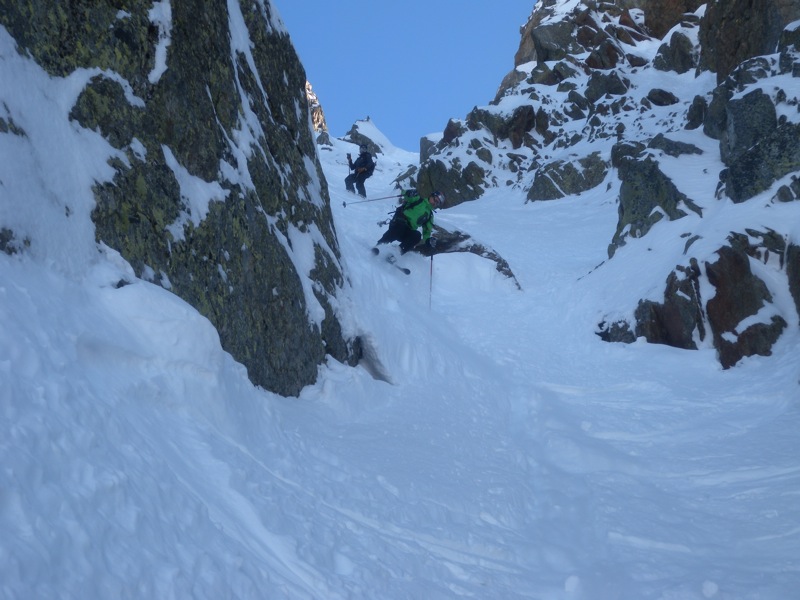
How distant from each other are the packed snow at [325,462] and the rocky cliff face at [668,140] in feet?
6.11

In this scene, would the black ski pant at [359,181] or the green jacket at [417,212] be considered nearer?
the green jacket at [417,212]

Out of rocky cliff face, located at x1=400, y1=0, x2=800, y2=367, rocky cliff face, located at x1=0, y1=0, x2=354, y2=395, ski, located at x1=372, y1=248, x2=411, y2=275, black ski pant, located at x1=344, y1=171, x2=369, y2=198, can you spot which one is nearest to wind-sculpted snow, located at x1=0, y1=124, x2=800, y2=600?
→ rocky cliff face, located at x1=0, y1=0, x2=354, y2=395

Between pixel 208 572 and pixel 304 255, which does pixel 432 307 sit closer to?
pixel 304 255

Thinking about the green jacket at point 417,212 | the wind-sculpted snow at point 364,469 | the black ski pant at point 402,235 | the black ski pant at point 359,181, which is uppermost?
the black ski pant at point 359,181

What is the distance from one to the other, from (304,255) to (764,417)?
5.77 m

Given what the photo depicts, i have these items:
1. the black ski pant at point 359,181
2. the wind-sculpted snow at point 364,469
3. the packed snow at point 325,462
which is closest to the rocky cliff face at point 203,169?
the packed snow at point 325,462

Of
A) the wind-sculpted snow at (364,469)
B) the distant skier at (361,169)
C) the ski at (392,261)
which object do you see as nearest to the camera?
the wind-sculpted snow at (364,469)

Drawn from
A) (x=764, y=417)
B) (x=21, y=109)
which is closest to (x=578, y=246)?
(x=764, y=417)

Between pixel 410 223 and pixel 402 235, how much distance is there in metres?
0.34

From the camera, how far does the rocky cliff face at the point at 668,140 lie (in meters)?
11.4

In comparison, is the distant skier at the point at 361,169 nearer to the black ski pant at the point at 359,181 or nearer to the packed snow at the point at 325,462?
the black ski pant at the point at 359,181

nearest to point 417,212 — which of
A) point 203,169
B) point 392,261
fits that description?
point 392,261

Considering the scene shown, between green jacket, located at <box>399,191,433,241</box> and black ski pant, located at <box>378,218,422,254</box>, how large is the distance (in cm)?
12

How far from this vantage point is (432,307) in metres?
13.9
